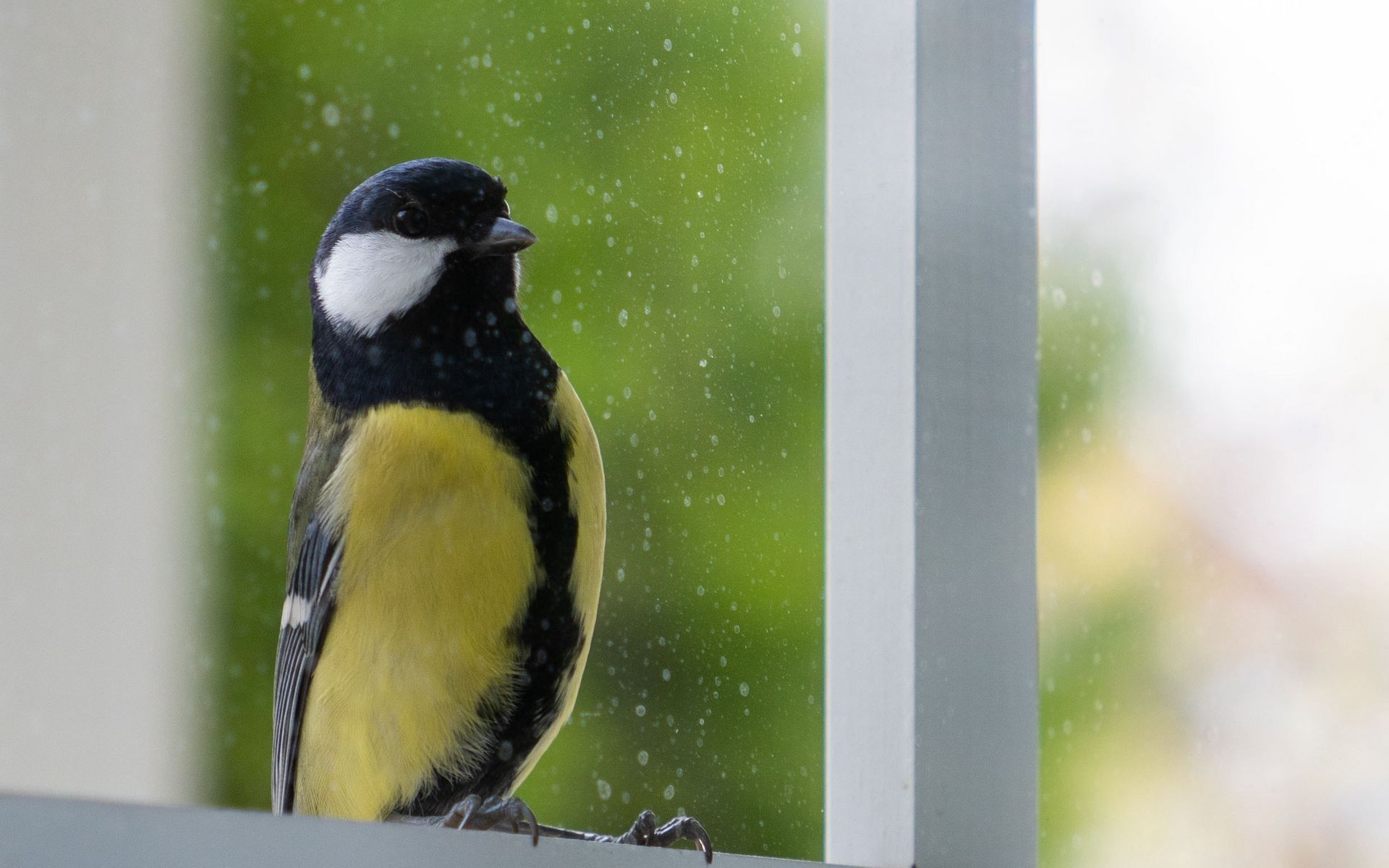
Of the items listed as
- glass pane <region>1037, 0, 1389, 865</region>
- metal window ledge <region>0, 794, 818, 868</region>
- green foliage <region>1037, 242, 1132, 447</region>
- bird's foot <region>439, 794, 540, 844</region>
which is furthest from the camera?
glass pane <region>1037, 0, 1389, 865</region>

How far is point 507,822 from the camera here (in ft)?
1.78

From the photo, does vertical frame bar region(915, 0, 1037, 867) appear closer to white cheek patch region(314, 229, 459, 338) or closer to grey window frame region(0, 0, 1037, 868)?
grey window frame region(0, 0, 1037, 868)

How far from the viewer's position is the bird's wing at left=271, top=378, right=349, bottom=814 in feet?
1.96

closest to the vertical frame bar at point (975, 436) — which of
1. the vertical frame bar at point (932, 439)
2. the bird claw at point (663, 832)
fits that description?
the vertical frame bar at point (932, 439)

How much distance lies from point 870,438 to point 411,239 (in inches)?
10.3

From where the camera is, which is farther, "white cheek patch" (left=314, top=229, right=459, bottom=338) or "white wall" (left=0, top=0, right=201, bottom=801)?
"white cheek patch" (left=314, top=229, right=459, bottom=338)

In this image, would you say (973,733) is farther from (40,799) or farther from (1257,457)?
(1257,457)

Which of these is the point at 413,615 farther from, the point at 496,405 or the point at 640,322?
the point at 640,322

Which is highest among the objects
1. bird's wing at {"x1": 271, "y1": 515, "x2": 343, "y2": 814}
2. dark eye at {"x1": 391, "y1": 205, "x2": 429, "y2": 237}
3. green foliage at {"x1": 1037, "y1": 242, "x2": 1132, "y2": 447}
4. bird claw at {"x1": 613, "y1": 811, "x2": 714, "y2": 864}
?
dark eye at {"x1": 391, "y1": 205, "x2": 429, "y2": 237}

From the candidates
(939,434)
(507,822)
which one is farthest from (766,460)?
(507,822)

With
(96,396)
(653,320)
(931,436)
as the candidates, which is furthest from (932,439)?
(96,396)

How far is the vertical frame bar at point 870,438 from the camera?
0.63 m

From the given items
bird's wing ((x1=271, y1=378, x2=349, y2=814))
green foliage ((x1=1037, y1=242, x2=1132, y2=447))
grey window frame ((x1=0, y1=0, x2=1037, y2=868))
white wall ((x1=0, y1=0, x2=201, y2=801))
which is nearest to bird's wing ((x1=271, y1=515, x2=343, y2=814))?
bird's wing ((x1=271, y1=378, x2=349, y2=814))

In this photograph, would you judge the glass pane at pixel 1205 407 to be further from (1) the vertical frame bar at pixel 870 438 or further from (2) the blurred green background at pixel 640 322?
(1) the vertical frame bar at pixel 870 438
